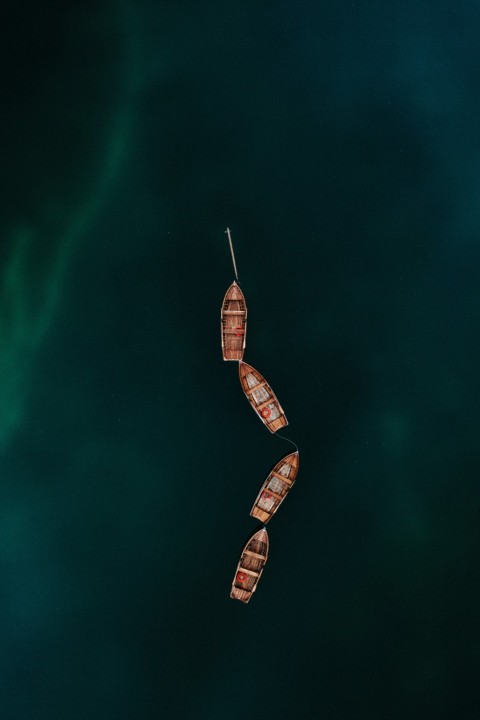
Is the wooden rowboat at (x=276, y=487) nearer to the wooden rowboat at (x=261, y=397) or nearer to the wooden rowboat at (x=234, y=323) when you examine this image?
the wooden rowboat at (x=261, y=397)

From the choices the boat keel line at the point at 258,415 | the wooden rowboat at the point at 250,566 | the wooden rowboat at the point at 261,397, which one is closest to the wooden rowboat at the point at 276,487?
the boat keel line at the point at 258,415

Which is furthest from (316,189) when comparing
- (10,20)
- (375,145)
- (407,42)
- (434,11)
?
(10,20)

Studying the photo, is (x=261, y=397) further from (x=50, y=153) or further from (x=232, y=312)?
(x=50, y=153)

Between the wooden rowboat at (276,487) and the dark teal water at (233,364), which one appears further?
the dark teal water at (233,364)

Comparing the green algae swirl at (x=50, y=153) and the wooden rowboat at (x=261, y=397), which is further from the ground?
the green algae swirl at (x=50, y=153)

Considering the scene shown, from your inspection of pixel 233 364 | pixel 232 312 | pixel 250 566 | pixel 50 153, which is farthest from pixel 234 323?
pixel 50 153

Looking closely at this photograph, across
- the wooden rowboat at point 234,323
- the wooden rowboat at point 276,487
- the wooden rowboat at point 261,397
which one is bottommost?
the wooden rowboat at point 276,487

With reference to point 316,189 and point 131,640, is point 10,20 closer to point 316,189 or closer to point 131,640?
point 316,189
